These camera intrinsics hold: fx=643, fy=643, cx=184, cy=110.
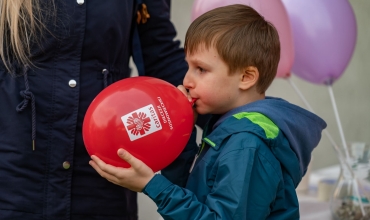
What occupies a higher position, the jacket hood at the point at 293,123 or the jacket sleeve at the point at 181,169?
the jacket hood at the point at 293,123

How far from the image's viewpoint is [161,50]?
225 centimetres

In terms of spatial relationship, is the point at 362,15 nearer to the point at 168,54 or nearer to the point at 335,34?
the point at 335,34

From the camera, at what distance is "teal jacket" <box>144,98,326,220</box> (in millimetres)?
1671

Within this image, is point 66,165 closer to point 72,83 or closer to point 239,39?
point 72,83

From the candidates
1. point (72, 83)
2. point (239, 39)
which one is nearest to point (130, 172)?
point (72, 83)

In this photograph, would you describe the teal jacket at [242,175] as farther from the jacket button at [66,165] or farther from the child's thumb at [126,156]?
the jacket button at [66,165]

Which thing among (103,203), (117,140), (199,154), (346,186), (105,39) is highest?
(105,39)

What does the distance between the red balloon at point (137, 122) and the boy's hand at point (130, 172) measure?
0.01 m

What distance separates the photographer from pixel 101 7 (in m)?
1.97

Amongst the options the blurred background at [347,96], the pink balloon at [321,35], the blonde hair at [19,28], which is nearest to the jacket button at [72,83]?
the blonde hair at [19,28]

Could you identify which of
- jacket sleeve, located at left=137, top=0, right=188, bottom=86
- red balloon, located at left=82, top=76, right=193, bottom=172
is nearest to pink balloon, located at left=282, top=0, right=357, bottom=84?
jacket sleeve, located at left=137, top=0, right=188, bottom=86

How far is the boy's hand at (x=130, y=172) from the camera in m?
1.69

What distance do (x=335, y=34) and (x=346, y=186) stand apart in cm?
65

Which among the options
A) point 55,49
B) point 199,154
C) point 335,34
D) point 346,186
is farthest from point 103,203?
point 335,34
